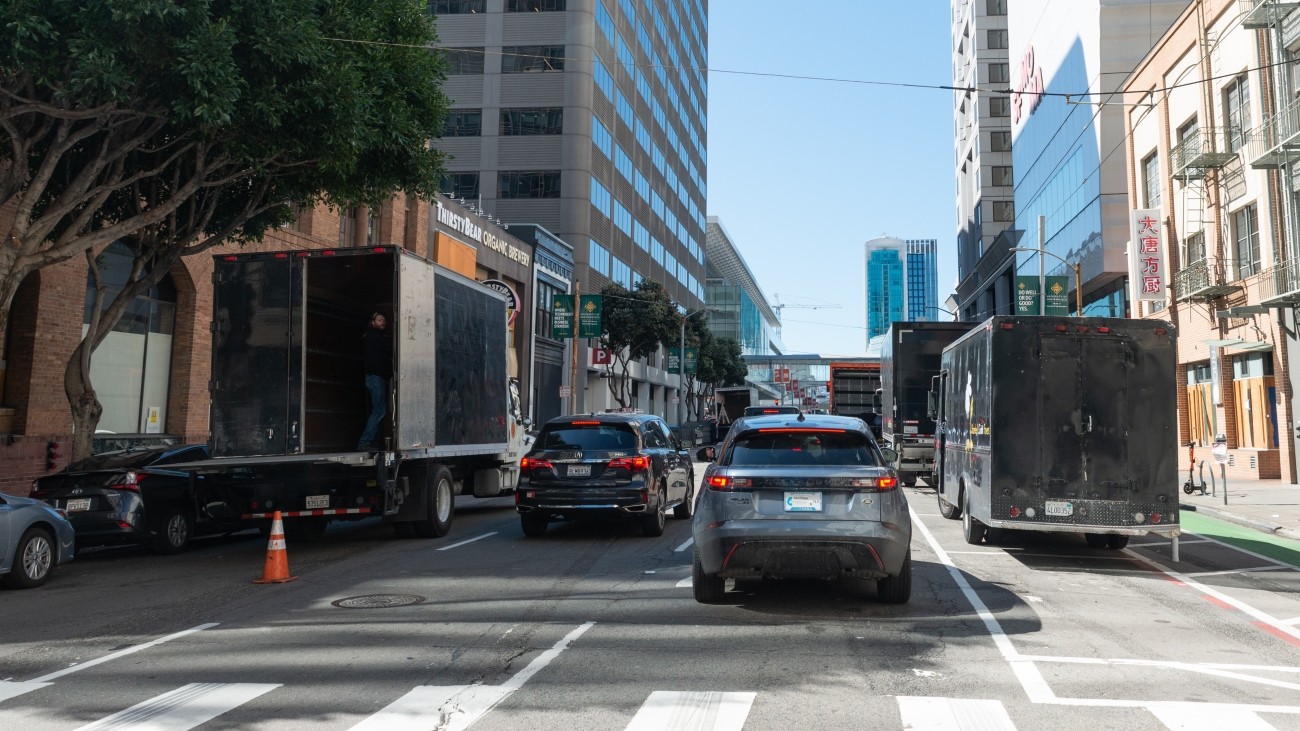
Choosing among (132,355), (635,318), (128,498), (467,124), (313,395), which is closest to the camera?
(128,498)

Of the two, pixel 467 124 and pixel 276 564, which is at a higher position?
pixel 467 124

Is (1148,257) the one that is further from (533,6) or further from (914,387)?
(533,6)

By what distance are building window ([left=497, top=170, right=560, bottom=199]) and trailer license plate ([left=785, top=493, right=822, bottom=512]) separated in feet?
149

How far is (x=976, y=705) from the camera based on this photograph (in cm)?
539

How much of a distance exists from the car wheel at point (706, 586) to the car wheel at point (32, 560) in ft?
23.0

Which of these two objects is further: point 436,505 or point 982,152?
point 982,152

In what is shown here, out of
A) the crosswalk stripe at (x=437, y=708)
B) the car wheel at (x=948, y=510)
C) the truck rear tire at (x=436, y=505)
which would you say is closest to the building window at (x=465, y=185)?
the truck rear tire at (x=436, y=505)

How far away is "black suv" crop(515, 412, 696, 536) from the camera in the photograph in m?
12.9

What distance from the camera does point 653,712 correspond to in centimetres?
523

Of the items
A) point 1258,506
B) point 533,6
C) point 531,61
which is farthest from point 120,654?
point 533,6

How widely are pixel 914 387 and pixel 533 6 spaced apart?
1554 inches

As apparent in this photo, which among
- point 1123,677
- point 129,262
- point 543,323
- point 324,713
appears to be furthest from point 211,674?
point 543,323

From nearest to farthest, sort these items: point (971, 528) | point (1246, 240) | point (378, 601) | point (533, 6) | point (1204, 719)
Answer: point (1204, 719)
point (378, 601)
point (971, 528)
point (1246, 240)
point (533, 6)

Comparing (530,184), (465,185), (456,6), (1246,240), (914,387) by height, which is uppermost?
(456,6)
